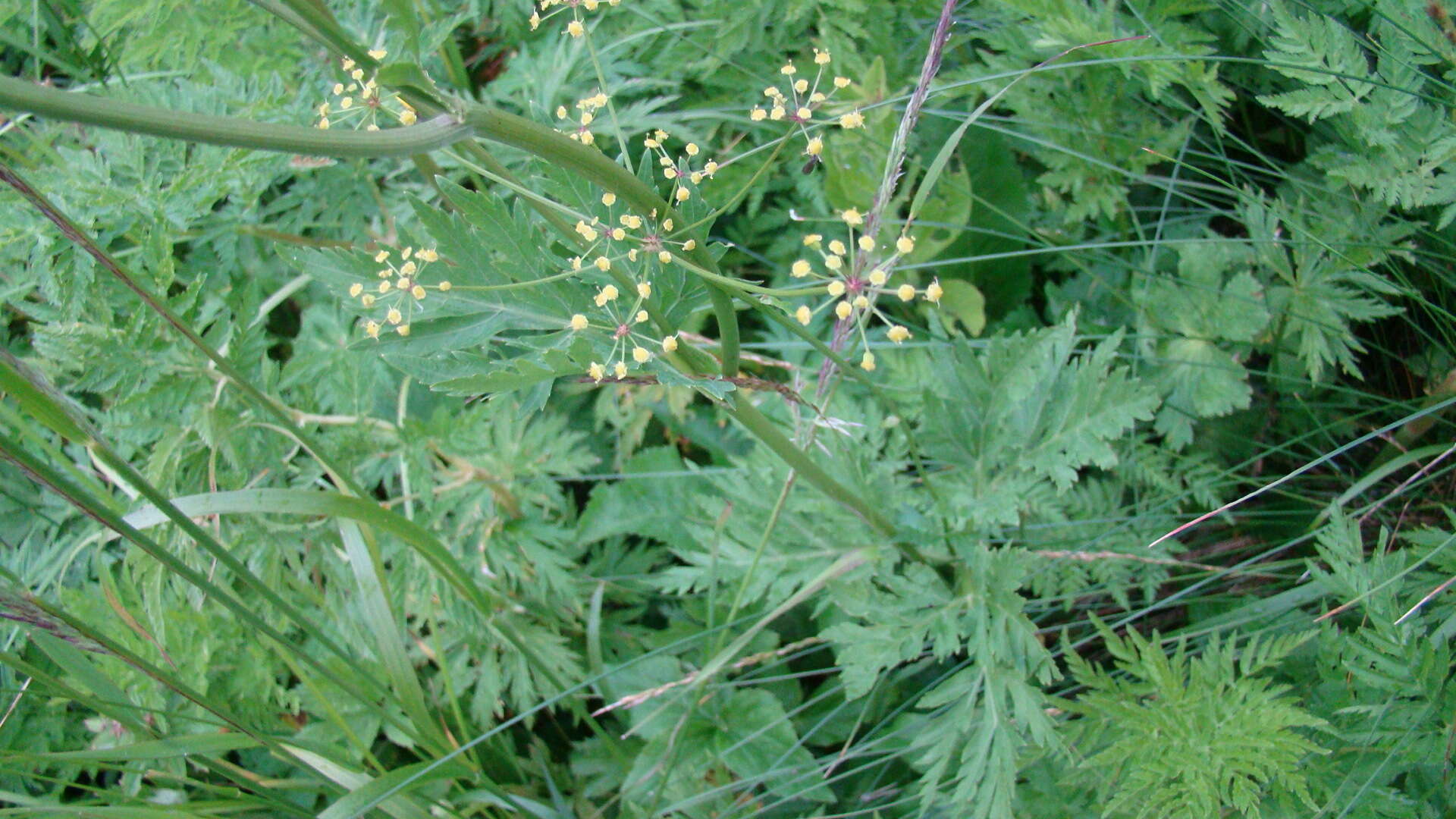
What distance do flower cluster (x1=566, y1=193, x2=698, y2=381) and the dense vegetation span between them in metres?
0.01

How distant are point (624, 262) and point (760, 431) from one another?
331mm

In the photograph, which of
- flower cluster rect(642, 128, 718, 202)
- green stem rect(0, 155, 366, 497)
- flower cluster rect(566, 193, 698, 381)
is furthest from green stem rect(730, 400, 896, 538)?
green stem rect(0, 155, 366, 497)

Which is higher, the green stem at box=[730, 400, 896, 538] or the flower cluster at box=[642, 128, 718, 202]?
the flower cluster at box=[642, 128, 718, 202]

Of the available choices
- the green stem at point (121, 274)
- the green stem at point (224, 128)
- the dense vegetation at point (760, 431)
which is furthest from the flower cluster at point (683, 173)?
the green stem at point (121, 274)

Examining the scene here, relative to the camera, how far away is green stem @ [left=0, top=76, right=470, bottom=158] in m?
0.75

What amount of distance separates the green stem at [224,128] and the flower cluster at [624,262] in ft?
0.69

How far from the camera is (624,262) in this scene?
1259 mm

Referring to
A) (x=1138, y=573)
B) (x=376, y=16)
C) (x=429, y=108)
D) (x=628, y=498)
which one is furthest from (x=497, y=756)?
(x=376, y=16)

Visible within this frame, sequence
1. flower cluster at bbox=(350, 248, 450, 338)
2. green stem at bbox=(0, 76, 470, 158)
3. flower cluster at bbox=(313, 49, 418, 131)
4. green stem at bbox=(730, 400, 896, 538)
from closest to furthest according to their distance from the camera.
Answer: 1. green stem at bbox=(0, 76, 470, 158)
2. flower cluster at bbox=(313, 49, 418, 131)
3. flower cluster at bbox=(350, 248, 450, 338)
4. green stem at bbox=(730, 400, 896, 538)

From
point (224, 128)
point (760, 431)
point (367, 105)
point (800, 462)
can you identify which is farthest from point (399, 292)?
point (800, 462)

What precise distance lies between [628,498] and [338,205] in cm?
101

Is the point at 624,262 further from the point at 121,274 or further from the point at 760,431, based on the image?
the point at 121,274

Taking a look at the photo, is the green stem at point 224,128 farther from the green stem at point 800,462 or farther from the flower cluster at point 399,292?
the green stem at point 800,462

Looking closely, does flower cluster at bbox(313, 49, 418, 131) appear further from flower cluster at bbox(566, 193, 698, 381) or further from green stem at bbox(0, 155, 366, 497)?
green stem at bbox(0, 155, 366, 497)
